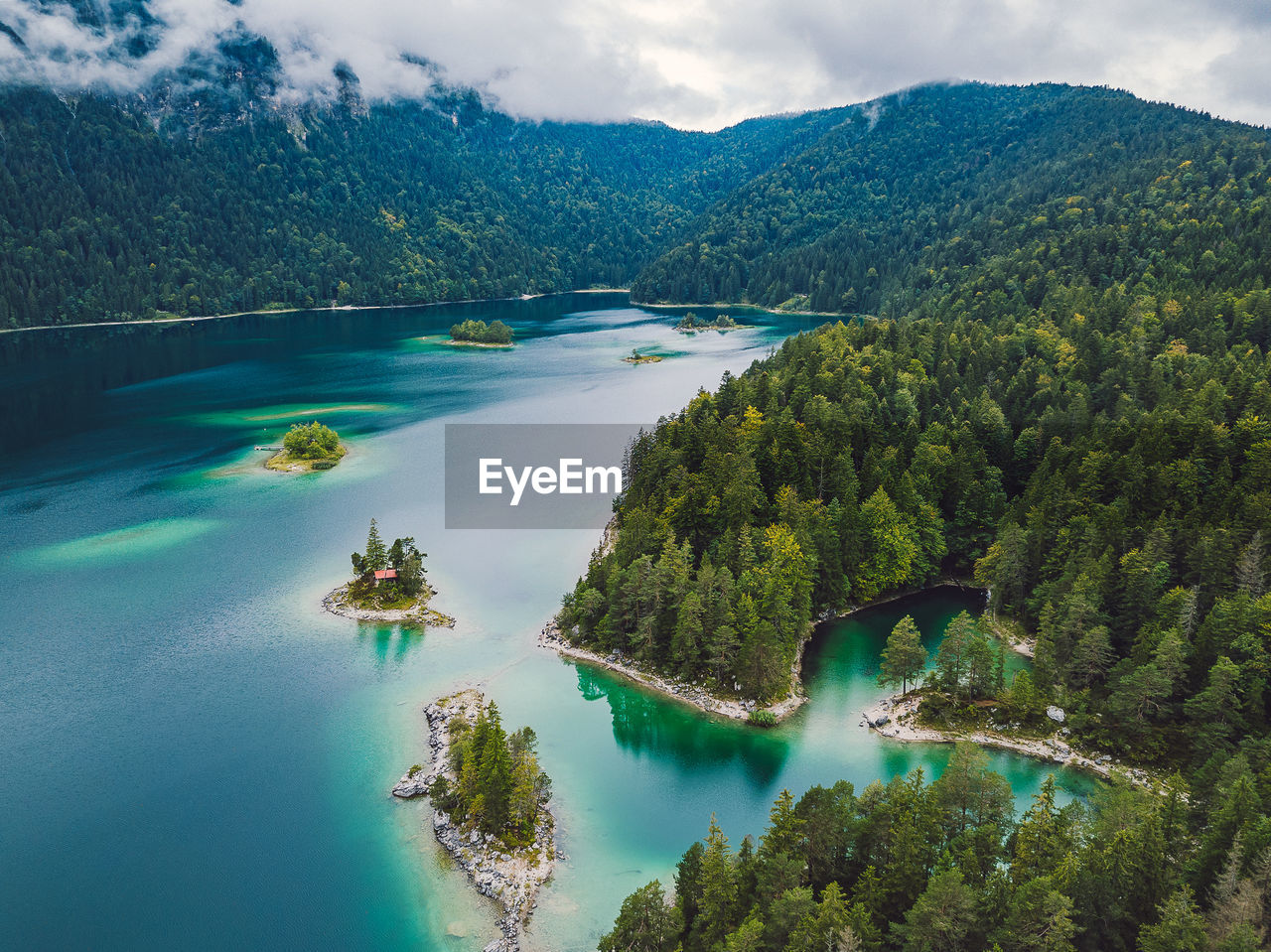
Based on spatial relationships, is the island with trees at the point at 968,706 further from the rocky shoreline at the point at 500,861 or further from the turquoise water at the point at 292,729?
the rocky shoreline at the point at 500,861

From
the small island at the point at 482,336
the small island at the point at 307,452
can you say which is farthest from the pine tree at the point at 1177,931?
the small island at the point at 482,336

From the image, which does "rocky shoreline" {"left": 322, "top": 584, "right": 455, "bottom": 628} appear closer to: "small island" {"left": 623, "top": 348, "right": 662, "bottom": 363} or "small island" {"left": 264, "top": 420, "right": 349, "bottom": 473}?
"small island" {"left": 264, "top": 420, "right": 349, "bottom": 473}

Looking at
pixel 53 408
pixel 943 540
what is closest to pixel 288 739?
pixel 943 540

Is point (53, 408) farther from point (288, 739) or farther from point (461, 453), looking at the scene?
point (288, 739)

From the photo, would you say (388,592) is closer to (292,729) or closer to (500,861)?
(292,729)

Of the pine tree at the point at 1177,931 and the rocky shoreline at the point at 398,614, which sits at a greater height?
the pine tree at the point at 1177,931
